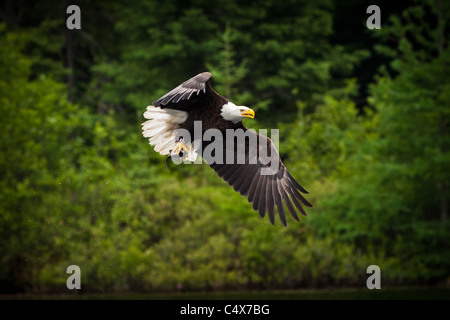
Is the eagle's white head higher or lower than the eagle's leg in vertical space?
higher

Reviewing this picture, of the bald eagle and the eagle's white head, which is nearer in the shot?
the eagle's white head

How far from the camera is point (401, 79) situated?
14.1m

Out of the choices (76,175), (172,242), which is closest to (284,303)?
(172,242)

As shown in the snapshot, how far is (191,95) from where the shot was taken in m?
7.22

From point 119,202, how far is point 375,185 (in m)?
5.33

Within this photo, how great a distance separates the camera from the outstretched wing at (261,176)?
26.9ft

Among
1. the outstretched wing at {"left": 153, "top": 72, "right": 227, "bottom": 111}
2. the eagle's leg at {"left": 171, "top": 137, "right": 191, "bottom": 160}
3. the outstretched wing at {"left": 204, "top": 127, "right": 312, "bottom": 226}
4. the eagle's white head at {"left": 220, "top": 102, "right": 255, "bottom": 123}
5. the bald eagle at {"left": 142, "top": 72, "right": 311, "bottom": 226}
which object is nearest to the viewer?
the outstretched wing at {"left": 153, "top": 72, "right": 227, "bottom": 111}

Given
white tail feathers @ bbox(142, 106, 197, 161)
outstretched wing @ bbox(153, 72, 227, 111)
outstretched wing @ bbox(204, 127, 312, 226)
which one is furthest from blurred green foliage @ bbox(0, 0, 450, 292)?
outstretched wing @ bbox(153, 72, 227, 111)

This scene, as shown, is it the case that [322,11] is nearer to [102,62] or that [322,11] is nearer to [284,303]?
[102,62]

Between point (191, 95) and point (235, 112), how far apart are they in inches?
35.7

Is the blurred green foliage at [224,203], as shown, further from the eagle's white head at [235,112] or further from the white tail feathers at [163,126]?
the eagle's white head at [235,112]

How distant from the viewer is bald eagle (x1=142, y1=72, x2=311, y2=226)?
809cm

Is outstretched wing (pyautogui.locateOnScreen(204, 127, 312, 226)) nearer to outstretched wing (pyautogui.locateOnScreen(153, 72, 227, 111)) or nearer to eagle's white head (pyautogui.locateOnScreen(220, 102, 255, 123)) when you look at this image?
eagle's white head (pyautogui.locateOnScreen(220, 102, 255, 123))

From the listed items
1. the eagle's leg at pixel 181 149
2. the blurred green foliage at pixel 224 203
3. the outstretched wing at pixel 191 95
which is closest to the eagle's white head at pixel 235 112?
the outstretched wing at pixel 191 95
